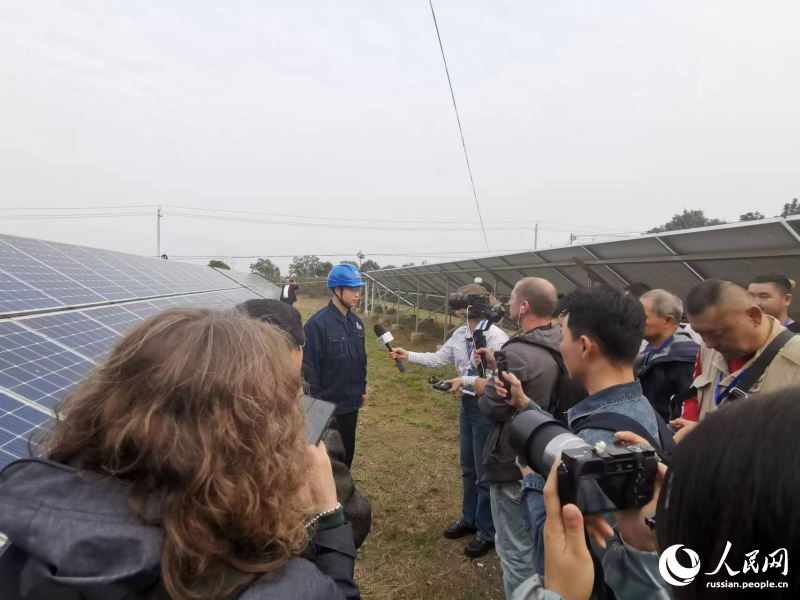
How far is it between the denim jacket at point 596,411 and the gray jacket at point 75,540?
39.6 inches

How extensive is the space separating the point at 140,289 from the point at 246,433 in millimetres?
5642

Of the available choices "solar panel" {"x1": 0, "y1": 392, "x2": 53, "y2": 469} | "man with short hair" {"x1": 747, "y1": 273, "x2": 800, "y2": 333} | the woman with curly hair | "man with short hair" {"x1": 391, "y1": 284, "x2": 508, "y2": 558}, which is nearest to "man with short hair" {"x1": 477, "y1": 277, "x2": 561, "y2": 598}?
"man with short hair" {"x1": 391, "y1": 284, "x2": 508, "y2": 558}

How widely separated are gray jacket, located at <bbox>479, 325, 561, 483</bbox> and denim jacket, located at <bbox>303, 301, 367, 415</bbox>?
4.60 feet

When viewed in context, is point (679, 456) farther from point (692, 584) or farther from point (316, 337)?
point (316, 337)

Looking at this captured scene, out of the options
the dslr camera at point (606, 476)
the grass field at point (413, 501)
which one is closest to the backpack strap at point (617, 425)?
the dslr camera at point (606, 476)

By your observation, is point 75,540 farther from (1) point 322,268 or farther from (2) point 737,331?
(1) point 322,268

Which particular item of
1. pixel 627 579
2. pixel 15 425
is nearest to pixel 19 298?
pixel 15 425

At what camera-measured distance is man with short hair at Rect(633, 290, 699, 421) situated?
2.97 metres

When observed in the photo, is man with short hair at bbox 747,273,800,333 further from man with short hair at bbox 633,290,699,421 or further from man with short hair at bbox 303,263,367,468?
man with short hair at bbox 303,263,367,468

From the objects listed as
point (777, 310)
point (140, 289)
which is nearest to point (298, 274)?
point (140, 289)

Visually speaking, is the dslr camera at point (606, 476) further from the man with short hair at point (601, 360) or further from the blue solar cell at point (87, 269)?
the blue solar cell at point (87, 269)

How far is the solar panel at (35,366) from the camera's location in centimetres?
186

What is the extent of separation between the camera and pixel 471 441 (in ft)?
11.6

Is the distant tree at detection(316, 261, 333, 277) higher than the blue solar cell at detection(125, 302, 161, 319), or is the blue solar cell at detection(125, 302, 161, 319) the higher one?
the blue solar cell at detection(125, 302, 161, 319)
